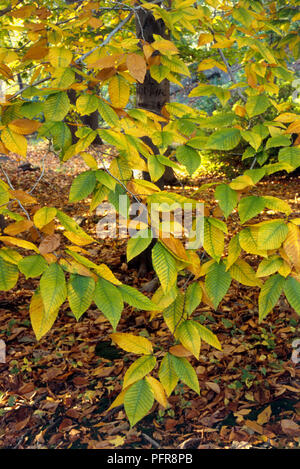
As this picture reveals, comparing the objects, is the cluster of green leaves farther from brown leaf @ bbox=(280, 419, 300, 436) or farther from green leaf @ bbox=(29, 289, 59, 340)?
brown leaf @ bbox=(280, 419, 300, 436)

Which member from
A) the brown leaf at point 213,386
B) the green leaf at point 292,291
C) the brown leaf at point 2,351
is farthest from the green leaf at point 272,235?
the brown leaf at point 2,351

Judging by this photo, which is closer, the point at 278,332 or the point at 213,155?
the point at 278,332

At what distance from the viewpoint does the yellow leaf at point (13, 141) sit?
133 centimetres

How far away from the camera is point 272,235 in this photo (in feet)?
3.99

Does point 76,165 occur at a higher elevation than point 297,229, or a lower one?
lower

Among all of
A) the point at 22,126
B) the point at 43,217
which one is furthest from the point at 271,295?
the point at 22,126

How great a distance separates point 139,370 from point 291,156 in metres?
1.00

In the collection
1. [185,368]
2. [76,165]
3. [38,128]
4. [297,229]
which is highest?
[38,128]

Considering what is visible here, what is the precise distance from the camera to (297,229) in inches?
48.1

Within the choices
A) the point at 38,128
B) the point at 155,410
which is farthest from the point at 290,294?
the point at 155,410

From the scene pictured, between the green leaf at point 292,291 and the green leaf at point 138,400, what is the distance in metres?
0.53

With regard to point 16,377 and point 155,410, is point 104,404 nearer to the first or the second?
point 155,410

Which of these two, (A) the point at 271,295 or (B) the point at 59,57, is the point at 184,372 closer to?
(A) the point at 271,295
